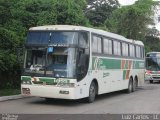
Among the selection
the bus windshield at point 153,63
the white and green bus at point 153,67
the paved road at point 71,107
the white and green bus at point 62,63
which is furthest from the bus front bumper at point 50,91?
the bus windshield at point 153,63

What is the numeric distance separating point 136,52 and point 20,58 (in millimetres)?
9935

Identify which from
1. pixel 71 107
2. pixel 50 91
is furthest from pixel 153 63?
pixel 50 91

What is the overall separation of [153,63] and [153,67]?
40 centimetres

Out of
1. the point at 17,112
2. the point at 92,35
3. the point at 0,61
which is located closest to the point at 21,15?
the point at 0,61

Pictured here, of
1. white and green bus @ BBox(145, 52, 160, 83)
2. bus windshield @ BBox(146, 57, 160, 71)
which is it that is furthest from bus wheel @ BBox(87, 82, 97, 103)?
bus windshield @ BBox(146, 57, 160, 71)

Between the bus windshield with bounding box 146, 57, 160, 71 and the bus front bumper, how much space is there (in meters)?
21.5

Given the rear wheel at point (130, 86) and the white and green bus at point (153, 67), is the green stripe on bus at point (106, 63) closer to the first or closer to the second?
the rear wheel at point (130, 86)

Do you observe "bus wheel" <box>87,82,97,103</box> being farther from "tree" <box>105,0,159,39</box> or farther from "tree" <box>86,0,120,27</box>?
"tree" <box>86,0,120,27</box>

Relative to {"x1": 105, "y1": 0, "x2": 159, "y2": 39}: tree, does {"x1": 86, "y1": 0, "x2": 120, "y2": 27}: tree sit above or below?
above

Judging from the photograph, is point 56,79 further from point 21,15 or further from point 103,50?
point 21,15

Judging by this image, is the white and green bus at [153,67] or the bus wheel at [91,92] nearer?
the bus wheel at [91,92]

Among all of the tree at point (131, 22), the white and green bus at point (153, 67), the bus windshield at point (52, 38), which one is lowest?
the white and green bus at point (153, 67)

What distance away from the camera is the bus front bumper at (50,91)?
51.0ft

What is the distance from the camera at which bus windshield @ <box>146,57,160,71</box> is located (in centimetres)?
3597
